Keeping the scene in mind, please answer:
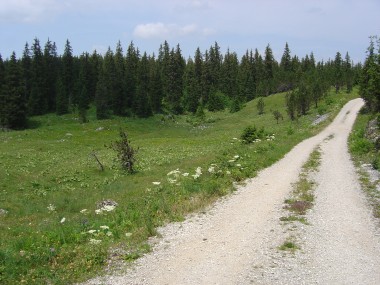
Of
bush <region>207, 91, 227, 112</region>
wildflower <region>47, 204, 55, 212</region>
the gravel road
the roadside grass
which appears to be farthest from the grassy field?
bush <region>207, 91, 227, 112</region>

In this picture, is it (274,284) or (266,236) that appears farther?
(266,236)

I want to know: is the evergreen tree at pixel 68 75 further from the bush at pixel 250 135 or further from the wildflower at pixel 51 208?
the wildflower at pixel 51 208

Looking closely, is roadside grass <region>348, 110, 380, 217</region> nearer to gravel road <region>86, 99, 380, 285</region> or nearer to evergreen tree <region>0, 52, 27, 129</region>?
gravel road <region>86, 99, 380, 285</region>

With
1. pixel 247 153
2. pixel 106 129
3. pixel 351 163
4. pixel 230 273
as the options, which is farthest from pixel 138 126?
pixel 230 273

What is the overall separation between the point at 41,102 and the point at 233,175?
92205mm

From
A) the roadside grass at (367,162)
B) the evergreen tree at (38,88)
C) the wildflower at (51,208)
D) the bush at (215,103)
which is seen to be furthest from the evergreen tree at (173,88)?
the wildflower at (51,208)

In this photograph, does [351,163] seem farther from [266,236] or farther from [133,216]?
[133,216]

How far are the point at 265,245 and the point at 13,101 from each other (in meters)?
85.2

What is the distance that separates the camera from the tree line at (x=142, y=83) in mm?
88500

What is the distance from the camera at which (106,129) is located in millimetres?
82875

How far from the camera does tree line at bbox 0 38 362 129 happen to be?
88500 mm

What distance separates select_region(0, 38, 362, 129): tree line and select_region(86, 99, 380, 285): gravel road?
5559 centimetres

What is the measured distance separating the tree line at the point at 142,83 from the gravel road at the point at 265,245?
55.6 m

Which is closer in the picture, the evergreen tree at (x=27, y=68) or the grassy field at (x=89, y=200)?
the grassy field at (x=89, y=200)
